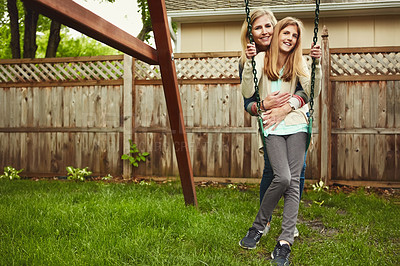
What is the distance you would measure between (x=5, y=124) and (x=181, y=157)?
423 centimetres

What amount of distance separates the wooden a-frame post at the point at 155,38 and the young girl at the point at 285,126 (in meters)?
0.77

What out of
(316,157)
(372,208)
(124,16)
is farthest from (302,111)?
(124,16)

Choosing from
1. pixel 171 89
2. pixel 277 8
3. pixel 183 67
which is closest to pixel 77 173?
pixel 183 67

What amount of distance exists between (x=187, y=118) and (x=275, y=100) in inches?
126

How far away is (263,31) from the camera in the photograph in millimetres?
2621

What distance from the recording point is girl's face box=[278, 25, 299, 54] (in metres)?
2.45

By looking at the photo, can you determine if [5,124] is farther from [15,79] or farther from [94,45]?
[94,45]

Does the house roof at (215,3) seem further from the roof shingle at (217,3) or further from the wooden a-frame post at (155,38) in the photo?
the wooden a-frame post at (155,38)

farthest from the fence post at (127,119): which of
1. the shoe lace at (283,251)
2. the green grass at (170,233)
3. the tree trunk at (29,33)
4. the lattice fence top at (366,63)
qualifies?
the tree trunk at (29,33)

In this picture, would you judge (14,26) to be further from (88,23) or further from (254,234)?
(254,234)

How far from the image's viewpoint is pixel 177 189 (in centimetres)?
465

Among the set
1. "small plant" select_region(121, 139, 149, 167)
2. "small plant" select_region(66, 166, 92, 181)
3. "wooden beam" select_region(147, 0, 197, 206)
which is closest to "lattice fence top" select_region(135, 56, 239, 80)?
"small plant" select_region(121, 139, 149, 167)

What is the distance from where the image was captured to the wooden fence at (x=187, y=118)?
5117mm

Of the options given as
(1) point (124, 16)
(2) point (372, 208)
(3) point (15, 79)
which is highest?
(1) point (124, 16)
